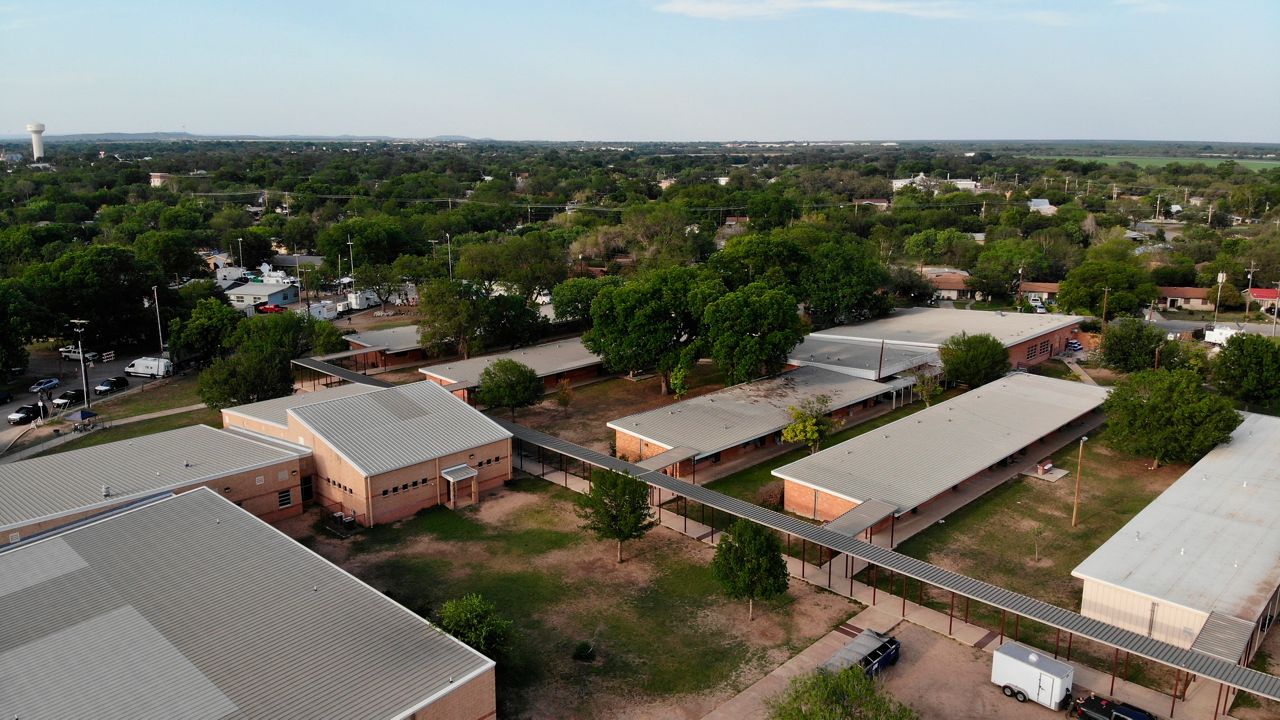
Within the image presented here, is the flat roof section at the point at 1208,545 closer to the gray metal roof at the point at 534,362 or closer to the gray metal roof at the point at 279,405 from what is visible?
the gray metal roof at the point at 534,362

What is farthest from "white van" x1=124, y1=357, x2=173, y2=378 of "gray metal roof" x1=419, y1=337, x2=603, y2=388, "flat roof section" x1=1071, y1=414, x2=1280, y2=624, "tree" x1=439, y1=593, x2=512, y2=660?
"flat roof section" x1=1071, y1=414, x2=1280, y2=624

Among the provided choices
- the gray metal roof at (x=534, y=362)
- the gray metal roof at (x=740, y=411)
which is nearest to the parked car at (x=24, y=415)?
the gray metal roof at (x=534, y=362)

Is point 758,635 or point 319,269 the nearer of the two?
point 758,635

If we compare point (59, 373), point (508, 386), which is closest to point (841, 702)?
point (508, 386)

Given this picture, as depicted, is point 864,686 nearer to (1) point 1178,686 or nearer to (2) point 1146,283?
(1) point 1178,686

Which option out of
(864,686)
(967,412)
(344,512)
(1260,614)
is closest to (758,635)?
(864,686)

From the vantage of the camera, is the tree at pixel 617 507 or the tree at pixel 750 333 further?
the tree at pixel 750 333

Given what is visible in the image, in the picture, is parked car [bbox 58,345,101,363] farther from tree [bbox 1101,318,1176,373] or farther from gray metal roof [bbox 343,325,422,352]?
tree [bbox 1101,318,1176,373]
